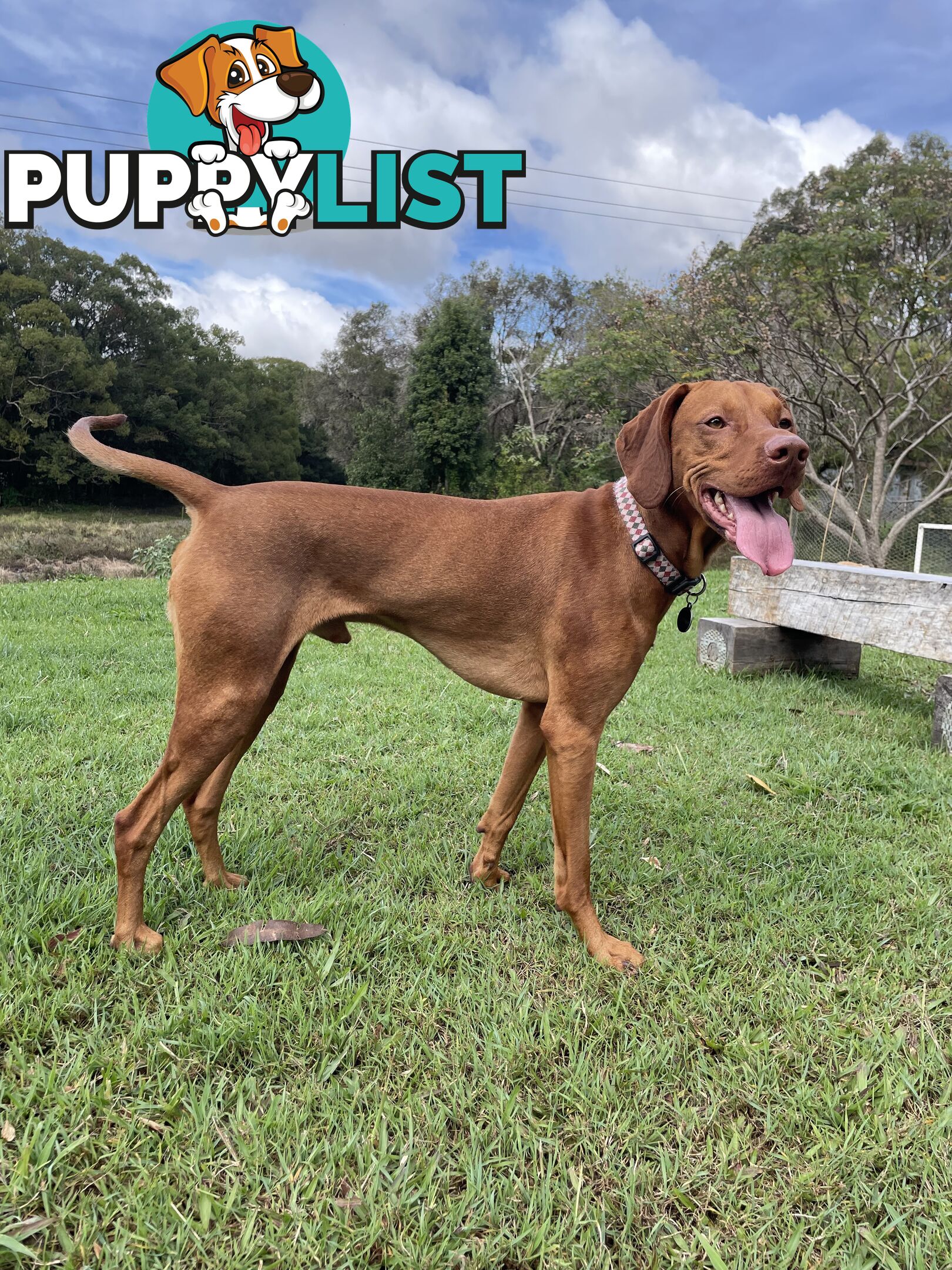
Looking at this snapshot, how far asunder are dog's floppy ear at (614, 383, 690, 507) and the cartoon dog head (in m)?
8.95

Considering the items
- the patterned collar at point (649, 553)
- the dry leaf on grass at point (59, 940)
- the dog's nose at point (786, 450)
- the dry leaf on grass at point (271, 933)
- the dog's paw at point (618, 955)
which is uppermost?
the dog's nose at point (786, 450)

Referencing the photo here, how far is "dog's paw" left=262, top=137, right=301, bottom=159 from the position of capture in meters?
10.1

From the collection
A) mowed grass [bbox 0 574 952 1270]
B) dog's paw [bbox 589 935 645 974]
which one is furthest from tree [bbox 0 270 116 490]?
dog's paw [bbox 589 935 645 974]

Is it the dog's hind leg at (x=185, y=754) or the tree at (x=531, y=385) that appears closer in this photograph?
the dog's hind leg at (x=185, y=754)

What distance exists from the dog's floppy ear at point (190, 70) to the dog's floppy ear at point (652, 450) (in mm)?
9584

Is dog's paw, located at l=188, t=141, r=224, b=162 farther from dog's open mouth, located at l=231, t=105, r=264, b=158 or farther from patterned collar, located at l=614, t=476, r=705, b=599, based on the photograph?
patterned collar, located at l=614, t=476, r=705, b=599

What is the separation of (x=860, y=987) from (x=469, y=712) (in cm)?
296

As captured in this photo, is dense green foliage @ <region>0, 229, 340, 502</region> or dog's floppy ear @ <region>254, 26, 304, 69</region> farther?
dense green foliage @ <region>0, 229, 340, 502</region>

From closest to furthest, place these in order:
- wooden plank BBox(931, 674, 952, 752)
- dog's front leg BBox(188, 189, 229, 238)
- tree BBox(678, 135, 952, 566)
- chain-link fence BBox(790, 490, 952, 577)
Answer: wooden plank BBox(931, 674, 952, 752), tree BBox(678, 135, 952, 566), dog's front leg BBox(188, 189, 229, 238), chain-link fence BBox(790, 490, 952, 577)

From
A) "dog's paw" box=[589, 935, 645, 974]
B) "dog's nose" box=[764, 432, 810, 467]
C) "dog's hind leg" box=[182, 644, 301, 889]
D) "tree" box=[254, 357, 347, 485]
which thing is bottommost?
"dog's paw" box=[589, 935, 645, 974]

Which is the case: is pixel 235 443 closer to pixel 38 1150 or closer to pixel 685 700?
pixel 685 700

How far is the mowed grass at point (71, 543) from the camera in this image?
12844mm

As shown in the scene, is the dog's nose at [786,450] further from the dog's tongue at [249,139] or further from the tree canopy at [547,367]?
the dog's tongue at [249,139]

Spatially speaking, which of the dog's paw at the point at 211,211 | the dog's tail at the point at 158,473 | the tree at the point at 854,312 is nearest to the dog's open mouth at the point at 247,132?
the dog's paw at the point at 211,211
